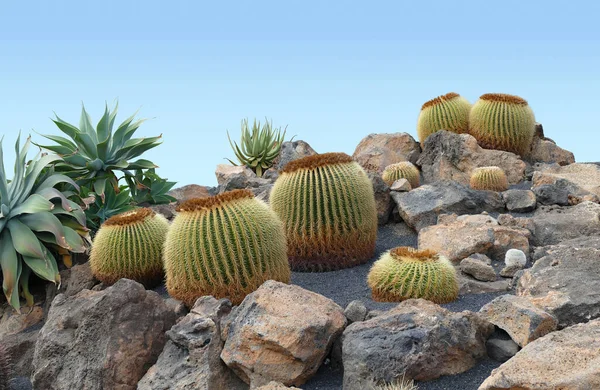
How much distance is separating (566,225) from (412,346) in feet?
14.8

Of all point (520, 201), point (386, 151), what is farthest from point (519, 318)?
point (386, 151)

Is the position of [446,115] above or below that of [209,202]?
above

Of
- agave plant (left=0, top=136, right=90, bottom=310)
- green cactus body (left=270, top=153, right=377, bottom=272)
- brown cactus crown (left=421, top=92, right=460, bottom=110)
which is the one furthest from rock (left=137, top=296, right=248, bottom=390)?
brown cactus crown (left=421, top=92, right=460, bottom=110)

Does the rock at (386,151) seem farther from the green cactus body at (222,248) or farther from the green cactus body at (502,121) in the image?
the green cactus body at (222,248)

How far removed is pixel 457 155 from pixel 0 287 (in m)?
8.17

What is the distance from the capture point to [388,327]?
16.7 ft

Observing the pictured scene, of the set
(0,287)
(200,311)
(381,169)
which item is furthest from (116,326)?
(381,169)

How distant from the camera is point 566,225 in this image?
28.0 feet

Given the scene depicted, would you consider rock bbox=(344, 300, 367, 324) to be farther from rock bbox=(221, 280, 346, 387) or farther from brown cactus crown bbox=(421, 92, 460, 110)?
brown cactus crown bbox=(421, 92, 460, 110)

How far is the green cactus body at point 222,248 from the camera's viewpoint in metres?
6.51

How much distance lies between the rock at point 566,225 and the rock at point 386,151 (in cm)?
457

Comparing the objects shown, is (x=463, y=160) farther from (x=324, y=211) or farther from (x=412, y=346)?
(x=412, y=346)

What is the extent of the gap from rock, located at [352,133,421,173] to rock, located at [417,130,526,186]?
2.43 ft

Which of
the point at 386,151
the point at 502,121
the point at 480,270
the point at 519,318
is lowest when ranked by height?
the point at 480,270
